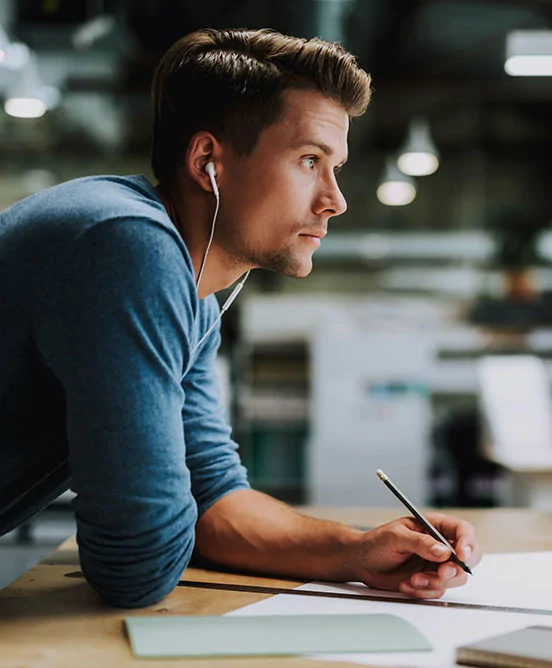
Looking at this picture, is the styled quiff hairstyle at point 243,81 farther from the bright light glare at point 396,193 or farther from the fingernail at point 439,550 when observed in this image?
the bright light glare at point 396,193

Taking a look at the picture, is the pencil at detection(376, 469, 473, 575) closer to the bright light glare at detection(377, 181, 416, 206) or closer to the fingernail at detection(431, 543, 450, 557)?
the fingernail at detection(431, 543, 450, 557)

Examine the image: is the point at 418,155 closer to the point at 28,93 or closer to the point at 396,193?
the point at 396,193

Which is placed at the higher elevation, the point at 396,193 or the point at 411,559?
the point at 396,193

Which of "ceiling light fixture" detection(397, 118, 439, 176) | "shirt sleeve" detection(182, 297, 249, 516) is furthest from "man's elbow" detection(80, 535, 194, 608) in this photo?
"ceiling light fixture" detection(397, 118, 439, 176)

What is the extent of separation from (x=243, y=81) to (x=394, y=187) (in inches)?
250

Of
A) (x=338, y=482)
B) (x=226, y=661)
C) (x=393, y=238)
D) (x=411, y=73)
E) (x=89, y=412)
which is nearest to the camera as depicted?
(x=226, y=661)

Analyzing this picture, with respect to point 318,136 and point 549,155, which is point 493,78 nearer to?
point 549,155

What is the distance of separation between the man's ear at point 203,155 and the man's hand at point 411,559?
1.69 feet

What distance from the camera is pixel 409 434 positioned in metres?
5.20

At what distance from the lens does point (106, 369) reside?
0.91 meters

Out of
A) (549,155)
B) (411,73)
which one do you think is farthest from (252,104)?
(549,155)

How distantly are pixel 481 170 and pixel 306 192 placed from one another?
270 inches

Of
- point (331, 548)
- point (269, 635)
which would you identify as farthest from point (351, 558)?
point (269, 635)

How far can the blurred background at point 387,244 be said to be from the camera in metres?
4.44
